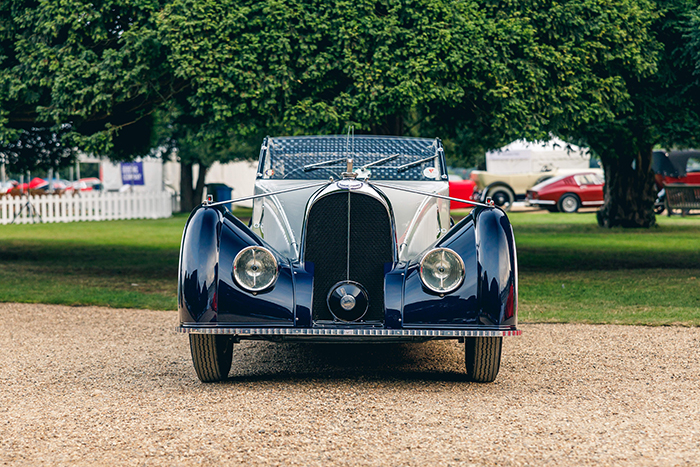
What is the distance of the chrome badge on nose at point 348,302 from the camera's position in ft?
17.7

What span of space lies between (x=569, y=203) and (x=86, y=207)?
671 inches

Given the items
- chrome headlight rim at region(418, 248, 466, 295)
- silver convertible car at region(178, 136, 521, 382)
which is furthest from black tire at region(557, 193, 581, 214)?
chrome headlight rim at region(418, 248, 466, 295)

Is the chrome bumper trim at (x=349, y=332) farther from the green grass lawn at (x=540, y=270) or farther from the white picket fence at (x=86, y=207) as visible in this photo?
the white picket fence at (x=86, y=207)

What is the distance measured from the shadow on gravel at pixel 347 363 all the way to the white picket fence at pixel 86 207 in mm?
21744

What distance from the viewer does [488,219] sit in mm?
5520

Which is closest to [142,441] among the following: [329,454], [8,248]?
[329,454]

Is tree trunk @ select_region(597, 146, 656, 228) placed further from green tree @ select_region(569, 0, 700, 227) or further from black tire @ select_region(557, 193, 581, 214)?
black tire @ select_region(557, 193, 581, 214)

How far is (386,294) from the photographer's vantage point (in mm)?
5324

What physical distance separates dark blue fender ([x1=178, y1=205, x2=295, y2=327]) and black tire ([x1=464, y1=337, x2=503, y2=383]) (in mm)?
1233

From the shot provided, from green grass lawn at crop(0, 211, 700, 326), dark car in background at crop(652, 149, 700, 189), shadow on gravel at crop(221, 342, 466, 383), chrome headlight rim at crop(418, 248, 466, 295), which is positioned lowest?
green grass lawn at crop(0, 211, 700, 326)

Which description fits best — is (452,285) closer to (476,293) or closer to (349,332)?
(476,293)

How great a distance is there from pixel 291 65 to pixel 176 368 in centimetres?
519

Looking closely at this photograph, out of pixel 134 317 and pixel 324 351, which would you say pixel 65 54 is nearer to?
pixel 134 317

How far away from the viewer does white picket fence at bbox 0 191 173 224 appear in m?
26.9
